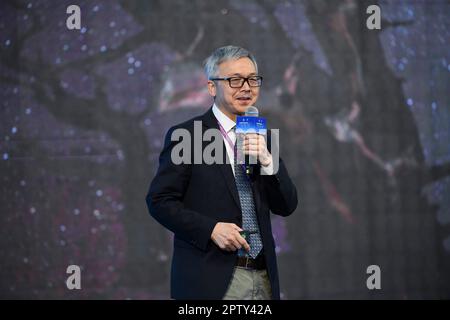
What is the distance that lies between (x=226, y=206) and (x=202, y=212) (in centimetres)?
10

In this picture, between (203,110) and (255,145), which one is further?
(203,110)

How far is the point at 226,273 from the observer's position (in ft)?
7.12

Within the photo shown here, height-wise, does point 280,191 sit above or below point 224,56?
below

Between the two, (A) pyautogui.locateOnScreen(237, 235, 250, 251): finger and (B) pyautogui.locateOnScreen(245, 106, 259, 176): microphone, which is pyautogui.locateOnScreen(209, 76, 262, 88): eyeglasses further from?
(A) pyautogui.locateOnScreen(237, 235, 250, 251): finger

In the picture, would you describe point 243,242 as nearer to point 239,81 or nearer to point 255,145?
point 255,145

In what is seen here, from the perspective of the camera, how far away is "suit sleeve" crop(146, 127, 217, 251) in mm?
2148

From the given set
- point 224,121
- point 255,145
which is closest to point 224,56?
point 224,121

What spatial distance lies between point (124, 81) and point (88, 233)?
3.80 ft

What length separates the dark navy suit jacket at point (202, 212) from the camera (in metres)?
2.17

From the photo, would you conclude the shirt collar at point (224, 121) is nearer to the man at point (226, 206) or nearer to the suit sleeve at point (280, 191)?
the man at point (226, 206)

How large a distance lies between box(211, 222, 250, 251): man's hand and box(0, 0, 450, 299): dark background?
93.6 inches

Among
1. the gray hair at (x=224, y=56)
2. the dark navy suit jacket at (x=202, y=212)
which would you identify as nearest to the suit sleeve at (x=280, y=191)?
the dark navy suit jacket at (x=202, y=212)

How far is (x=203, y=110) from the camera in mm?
4516

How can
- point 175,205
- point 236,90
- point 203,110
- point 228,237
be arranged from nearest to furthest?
point 228,237, point 175,205, point 236,90, point 203,110
